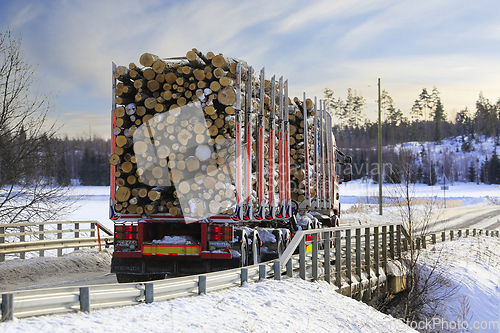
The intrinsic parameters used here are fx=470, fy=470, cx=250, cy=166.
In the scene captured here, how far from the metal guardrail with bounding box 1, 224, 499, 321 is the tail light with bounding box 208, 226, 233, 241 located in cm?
120

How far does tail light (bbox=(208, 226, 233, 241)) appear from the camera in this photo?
8.41 m

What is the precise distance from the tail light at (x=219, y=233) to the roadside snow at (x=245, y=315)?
165cm

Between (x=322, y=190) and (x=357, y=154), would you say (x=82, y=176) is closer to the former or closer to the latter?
(x=357, y=154)

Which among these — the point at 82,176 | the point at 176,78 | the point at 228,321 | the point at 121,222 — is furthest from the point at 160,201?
the point at 82,176

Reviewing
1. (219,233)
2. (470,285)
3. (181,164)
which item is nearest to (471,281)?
(470,285)

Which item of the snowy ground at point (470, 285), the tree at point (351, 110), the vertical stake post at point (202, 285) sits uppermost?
the tree at point (351, 110)

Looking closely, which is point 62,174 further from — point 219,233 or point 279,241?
point 219,233

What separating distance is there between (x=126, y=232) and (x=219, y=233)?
174cm

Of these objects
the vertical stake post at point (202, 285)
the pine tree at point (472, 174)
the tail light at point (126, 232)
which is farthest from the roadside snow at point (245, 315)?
the pine tree at point (472, 174)

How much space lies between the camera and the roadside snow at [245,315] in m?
4.20

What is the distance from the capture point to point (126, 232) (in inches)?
340

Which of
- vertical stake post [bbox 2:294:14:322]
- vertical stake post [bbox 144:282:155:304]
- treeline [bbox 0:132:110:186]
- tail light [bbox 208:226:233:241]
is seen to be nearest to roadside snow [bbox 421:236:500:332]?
tail light [bbox 208:226:233:241]

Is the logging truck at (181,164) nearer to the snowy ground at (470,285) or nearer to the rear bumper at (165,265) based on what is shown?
the rear bumper at (165,265)

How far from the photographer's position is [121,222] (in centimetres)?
869
